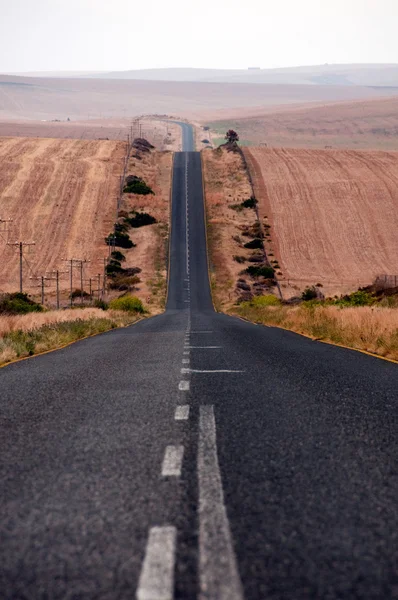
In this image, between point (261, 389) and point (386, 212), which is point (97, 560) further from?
point (386, 212)

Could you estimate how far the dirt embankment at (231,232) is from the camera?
68.9 m

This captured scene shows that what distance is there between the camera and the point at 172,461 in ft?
15.7

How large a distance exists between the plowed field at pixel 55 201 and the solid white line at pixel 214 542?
62749mm

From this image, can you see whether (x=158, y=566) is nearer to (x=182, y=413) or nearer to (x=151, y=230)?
(x=182, y=413)

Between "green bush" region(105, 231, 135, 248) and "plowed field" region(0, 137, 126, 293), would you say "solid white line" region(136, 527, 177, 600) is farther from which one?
"green bush" region(105, 231, 135, 248)

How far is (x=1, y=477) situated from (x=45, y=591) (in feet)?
6.50

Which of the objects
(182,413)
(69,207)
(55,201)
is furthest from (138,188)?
(182,413)

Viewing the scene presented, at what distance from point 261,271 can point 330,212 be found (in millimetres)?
23157

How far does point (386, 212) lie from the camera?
8794 cm

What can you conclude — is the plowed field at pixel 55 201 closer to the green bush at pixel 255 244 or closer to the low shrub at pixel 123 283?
the low shrub at pixel 123 283

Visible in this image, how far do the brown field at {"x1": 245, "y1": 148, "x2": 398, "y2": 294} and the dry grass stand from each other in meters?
2.95

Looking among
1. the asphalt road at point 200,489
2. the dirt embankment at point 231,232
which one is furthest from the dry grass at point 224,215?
the asphalt road at point 200,489

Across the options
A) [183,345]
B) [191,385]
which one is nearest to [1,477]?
[191,385]

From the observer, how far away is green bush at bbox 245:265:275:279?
233ft
